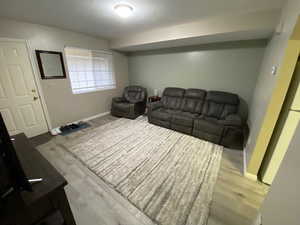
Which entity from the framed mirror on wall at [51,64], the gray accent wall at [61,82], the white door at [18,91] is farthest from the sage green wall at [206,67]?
the white door at [18,91]

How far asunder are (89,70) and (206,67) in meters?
3.41

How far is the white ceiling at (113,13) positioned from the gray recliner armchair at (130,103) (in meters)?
2.02

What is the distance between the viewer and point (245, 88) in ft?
9.90

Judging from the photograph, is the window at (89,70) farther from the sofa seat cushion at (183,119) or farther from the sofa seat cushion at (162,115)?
the sofa seat cushion at (183,119)

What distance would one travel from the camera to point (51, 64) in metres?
3.03

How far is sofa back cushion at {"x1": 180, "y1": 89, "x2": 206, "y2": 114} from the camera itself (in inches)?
131

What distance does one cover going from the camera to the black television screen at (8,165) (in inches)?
23.6

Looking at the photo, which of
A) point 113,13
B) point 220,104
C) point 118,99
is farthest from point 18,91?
point 220,104

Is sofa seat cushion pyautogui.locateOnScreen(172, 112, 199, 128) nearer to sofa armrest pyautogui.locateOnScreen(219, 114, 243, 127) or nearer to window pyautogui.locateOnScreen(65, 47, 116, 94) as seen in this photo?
sofa armrest pyautogui.locateOnScreen(219, 114, 243, 127)

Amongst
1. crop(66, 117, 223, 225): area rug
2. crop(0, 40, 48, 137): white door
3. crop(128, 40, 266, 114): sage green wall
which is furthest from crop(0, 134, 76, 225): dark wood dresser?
crop(128, 40, 266, 114): sage green wall

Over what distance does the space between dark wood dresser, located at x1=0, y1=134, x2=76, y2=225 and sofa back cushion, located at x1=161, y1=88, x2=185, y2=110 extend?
3.12m

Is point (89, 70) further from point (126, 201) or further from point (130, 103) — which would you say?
point (126, 201)

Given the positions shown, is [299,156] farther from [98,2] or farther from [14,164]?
[98,2]

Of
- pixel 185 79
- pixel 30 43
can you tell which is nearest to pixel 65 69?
pixel 30 43
